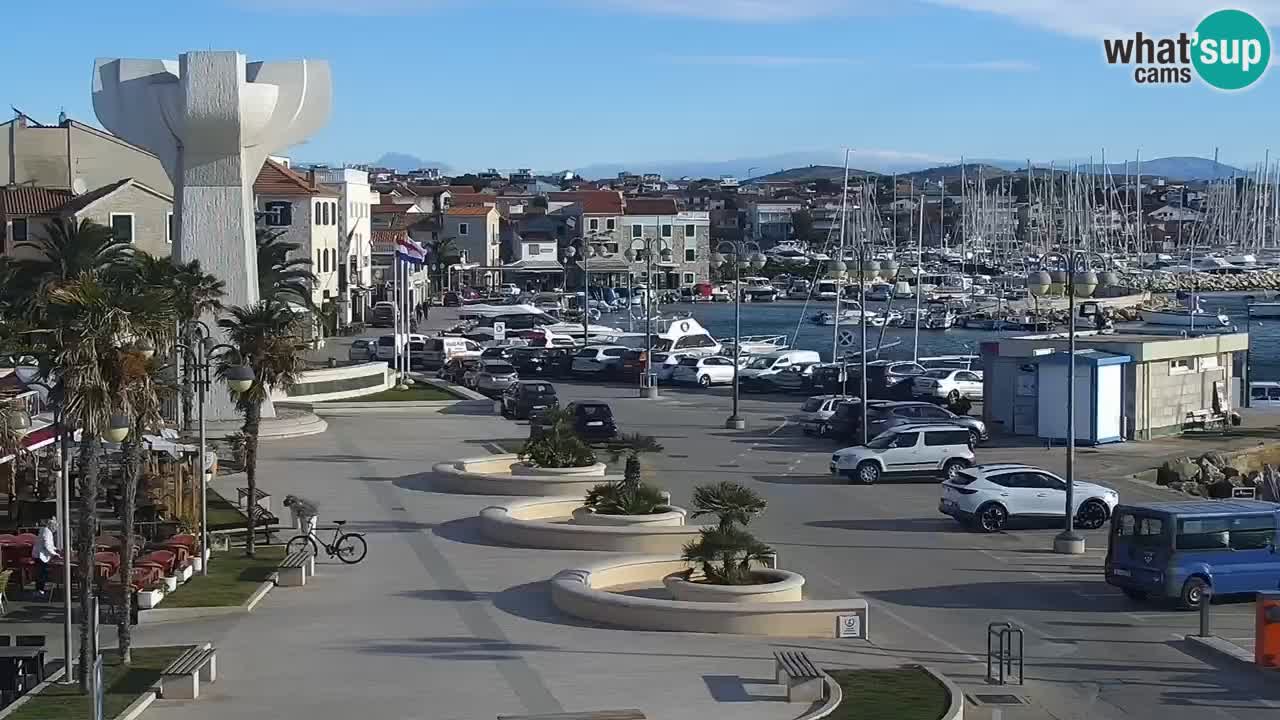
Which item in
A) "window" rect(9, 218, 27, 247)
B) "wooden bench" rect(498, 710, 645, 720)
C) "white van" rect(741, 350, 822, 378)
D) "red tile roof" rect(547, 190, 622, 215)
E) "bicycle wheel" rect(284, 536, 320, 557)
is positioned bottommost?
"bicycle wheel" rect(284, 536, 320, 557)

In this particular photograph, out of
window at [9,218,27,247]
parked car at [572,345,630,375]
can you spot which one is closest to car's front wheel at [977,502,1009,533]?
parked car at [572,345,630,375]

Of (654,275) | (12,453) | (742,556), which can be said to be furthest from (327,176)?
(742,556)

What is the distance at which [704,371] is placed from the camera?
63.8 metres

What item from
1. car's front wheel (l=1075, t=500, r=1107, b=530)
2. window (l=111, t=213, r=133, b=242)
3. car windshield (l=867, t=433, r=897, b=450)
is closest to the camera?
car's front wheel (l=1075, t=500, r=1107, b=530)

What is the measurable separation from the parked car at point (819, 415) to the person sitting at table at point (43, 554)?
83.0ft

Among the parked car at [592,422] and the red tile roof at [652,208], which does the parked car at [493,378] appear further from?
the red tile roof at [652,208]

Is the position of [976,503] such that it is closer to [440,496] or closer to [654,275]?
[440,496]

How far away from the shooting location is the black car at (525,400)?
51.0m

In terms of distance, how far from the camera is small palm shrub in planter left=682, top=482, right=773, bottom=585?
889 inches

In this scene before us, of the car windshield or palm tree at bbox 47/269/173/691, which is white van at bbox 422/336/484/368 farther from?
palm tree at bbox 47/269/173/691

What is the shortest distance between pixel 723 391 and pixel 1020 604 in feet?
123

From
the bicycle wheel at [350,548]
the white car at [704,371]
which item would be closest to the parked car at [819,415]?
the white car at [704,371]

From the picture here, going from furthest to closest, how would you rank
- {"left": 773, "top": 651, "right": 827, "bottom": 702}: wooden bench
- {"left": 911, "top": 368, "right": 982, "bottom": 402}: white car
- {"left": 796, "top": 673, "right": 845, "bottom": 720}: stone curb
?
{"left": 911, "top": 368, "right": 982, "bottom": 402}: white car
{"left": 773, "top": 651, "right": 827, "bottom": 702}: wooden bench
{"left": 796, "top": 673, "right": 845, "bottom": 720}: stone curb

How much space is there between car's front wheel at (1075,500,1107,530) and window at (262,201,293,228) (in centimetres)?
5621
